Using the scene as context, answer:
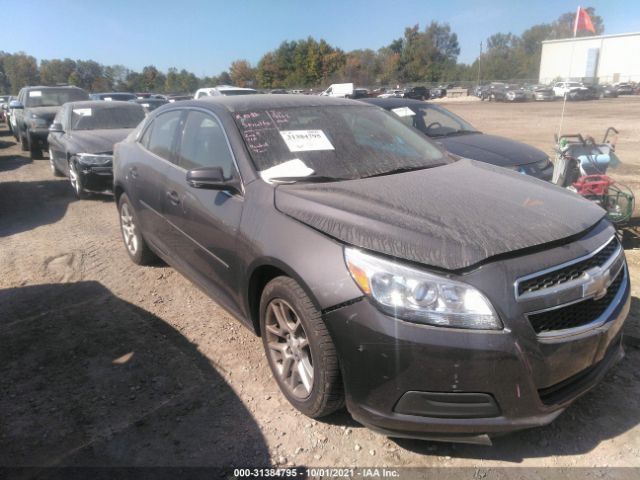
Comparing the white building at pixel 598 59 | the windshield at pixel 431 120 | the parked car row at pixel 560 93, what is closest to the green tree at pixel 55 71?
the parked car row at pixel 560 93

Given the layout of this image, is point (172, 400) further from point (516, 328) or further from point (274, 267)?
point (516, 328)

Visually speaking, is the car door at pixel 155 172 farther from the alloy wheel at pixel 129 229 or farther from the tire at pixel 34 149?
the tire at pixel 34 149

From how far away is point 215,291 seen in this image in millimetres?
3318

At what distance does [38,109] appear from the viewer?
1219 centimetres

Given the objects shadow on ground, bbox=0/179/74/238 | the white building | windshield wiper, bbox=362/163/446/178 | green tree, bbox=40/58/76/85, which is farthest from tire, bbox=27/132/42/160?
green tree, bbox=40/58/76/85

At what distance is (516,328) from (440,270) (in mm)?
386

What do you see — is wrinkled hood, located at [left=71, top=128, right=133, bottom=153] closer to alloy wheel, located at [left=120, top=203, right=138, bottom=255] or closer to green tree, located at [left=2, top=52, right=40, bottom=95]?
alloy wheel, located at [left=120, top=203, right=138, bottom=255]

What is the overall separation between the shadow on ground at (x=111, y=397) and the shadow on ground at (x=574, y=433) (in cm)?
102

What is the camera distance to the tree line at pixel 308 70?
7600cm

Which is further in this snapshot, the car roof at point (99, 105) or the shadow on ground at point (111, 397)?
the car roof at point (99, 105)

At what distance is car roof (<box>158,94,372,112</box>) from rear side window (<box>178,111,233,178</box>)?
11cm

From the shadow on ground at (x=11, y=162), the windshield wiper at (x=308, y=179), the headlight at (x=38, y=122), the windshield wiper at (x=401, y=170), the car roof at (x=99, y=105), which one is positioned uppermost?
the car roof at (x=99, y=105)

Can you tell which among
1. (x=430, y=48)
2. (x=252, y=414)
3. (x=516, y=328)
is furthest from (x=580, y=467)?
(x=430, y=48)

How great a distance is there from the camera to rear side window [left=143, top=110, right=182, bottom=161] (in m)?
3.96
